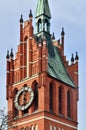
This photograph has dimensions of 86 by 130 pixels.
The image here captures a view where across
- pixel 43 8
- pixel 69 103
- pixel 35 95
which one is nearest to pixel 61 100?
pixel 69 103

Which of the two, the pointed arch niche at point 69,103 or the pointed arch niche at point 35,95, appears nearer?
the pointed arch niche at point 35,95

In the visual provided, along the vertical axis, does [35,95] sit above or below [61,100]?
below

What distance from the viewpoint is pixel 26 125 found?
5962 cm

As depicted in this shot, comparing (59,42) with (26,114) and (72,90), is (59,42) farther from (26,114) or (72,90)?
(26,114)

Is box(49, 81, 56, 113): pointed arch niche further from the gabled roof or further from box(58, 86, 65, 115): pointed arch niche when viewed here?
box(58, 86, 65, 115): pointed arch niche

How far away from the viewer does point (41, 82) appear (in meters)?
59.6

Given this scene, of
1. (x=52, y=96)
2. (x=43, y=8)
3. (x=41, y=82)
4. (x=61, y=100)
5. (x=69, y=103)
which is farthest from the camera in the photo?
(x=43, y=8)

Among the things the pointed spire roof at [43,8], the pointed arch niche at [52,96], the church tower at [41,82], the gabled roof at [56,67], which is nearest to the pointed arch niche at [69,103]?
the church tower at [41,82]

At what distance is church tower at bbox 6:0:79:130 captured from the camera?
195ft

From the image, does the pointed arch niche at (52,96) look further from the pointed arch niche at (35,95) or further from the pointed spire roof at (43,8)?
the pointed spire roof at (43,8)

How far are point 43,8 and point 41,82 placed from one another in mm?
11003

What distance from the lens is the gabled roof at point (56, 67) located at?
6160 cm

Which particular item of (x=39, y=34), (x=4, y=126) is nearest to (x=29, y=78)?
(x=39, y=34)

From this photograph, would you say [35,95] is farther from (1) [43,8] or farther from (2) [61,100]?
(1) [43,8]
